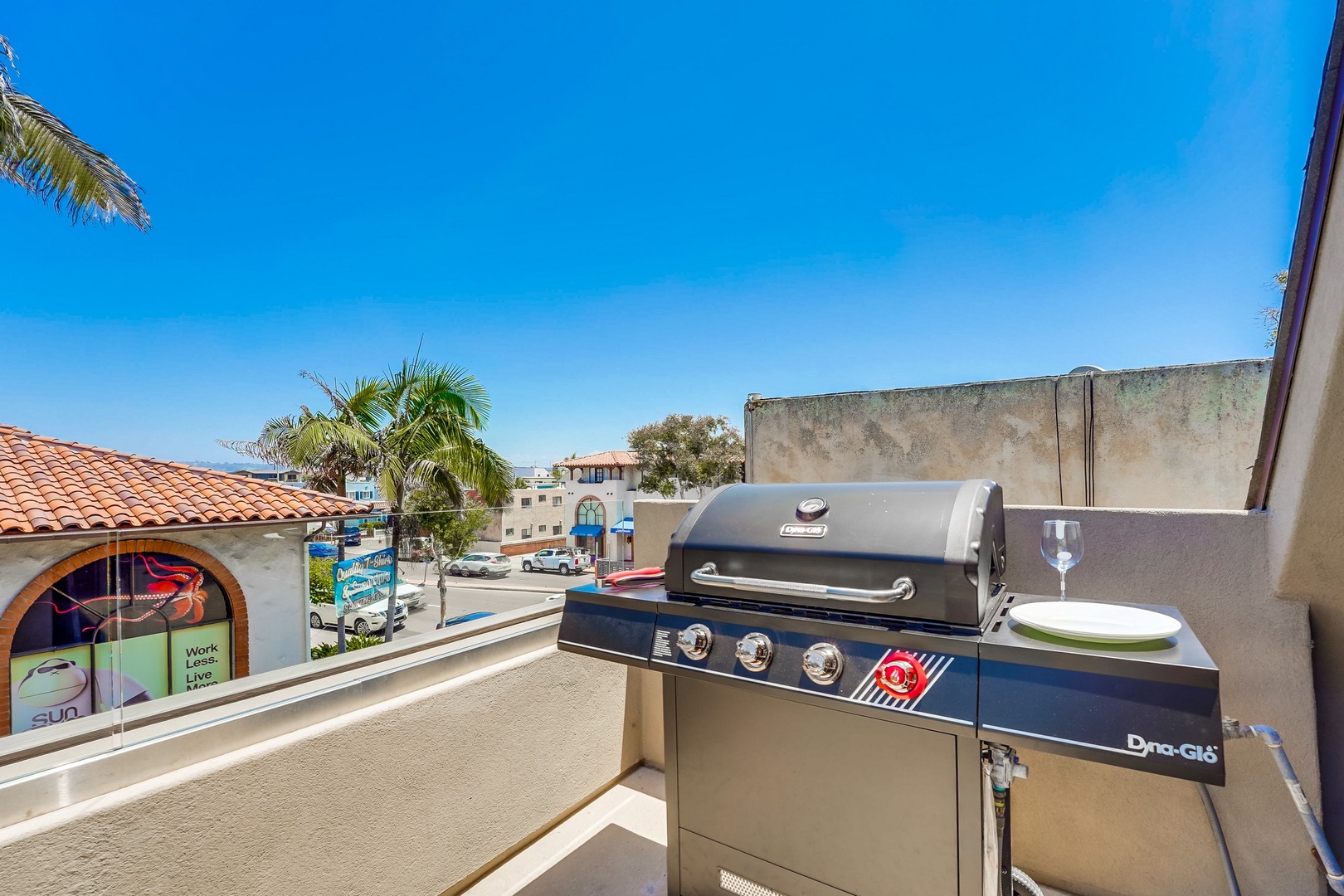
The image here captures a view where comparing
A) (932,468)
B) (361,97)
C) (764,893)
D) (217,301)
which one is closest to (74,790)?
(764,893)

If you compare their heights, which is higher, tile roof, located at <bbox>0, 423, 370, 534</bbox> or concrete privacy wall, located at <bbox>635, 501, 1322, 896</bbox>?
tile roof, located at <bbox>0, 423, 370, 534</bbox>

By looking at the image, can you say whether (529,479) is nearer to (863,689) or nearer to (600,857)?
(600,857)

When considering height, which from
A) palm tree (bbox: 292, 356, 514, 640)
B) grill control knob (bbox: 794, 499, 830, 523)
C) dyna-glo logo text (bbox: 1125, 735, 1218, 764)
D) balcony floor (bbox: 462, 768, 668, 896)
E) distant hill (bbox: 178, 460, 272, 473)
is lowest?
balcony floor (bbox: 462, 768, 668, 896)

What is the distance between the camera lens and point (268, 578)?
1.98 m

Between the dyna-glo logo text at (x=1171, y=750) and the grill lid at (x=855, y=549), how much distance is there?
13.5 inches

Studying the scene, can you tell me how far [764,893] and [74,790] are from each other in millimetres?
1932

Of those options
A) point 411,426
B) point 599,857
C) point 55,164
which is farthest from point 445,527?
point 55,164

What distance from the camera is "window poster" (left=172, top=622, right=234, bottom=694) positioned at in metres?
1.74

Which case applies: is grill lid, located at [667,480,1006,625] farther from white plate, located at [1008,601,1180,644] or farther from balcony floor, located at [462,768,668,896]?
balcony floor, located at [462,768,668,896]

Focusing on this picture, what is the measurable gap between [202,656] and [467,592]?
1.04 meters

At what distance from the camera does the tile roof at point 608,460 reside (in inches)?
1137

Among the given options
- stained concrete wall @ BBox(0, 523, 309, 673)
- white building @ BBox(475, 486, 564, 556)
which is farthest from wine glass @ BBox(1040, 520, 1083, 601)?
stained concrete wall @ BBox(0, 523, 309, 673)

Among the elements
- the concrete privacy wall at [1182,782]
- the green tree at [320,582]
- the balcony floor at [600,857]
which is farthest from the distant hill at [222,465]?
the concrete privacy wall at [1182,782]

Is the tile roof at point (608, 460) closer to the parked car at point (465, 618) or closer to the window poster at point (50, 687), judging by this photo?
the parked car at point (465, 618)
